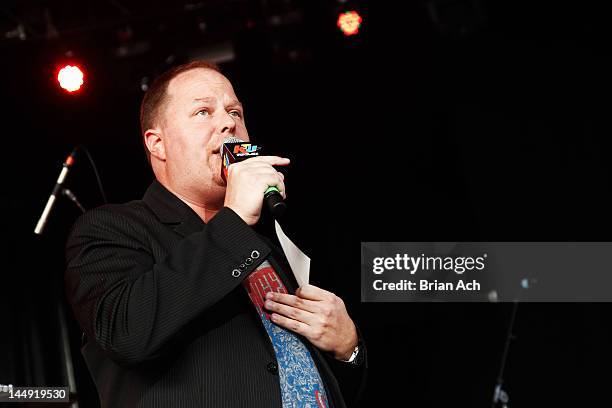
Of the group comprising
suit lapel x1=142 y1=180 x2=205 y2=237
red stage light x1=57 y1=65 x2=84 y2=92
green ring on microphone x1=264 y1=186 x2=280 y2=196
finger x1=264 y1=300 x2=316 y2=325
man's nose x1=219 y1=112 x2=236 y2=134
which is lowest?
finger x1=264 y1=300 x2=316 y2=325

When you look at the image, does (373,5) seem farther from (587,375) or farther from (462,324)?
(587,375)

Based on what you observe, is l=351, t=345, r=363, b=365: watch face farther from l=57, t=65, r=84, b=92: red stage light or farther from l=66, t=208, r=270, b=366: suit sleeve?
l=57, t=65, r=84, b=92: red stage light

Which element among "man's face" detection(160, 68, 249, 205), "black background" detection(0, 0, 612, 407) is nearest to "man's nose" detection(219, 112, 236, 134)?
"man's face" detection(160, 68, 249, 205)

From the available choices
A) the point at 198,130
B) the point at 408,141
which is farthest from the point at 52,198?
the point at 408,141

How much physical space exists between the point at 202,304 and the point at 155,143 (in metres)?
0.76

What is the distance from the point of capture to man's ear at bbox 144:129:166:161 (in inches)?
71.2

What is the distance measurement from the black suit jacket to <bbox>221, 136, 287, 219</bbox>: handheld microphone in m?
0.08

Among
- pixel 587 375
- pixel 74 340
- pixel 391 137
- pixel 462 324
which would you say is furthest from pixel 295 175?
pixel 587 375

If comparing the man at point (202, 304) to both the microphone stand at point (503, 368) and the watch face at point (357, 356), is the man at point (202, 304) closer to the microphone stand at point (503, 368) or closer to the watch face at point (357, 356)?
the watch face at point (357, 356)

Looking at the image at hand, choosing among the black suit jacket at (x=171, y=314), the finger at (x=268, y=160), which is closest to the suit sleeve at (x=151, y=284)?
the black suit jacket at (x=171, y=314)

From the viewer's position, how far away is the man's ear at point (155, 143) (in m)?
1.81

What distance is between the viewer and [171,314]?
1.21m

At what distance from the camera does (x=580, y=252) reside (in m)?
4.29

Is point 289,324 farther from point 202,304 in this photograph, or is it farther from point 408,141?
point 408,141
